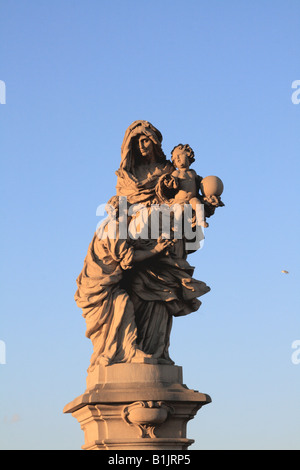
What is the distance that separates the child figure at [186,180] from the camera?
54.3 ft

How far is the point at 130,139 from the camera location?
16.9 m

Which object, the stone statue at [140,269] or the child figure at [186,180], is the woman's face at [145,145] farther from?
the child figure at [186,180]

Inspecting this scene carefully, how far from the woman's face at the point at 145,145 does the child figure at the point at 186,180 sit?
0.37m

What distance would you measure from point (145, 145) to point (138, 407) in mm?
4160

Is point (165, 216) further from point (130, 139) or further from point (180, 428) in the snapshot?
point (180, 428)

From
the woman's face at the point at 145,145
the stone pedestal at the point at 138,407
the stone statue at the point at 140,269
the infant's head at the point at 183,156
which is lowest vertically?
the stone pedestal at the point at 138,407

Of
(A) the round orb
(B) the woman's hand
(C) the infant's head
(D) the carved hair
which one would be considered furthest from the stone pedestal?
(D) the carved hair

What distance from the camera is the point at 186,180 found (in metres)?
16.8

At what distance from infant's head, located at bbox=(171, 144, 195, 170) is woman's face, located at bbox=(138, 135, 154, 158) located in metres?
0.38

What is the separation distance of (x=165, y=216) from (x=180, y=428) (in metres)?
3.21

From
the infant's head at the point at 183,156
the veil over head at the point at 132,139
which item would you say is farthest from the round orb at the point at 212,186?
the veil over head at the point at 132,139

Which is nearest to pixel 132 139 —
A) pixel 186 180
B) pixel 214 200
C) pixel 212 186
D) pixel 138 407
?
pixel 186 180

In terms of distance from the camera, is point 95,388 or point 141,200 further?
point 141,200
